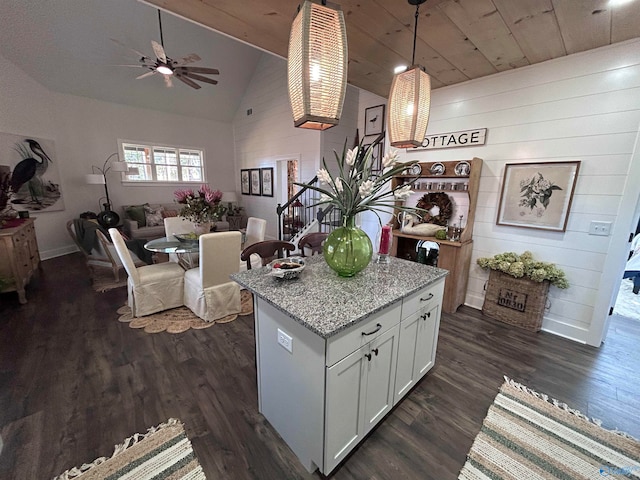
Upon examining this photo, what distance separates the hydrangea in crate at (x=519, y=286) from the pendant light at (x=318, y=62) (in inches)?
106

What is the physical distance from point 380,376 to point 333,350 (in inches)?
21.6

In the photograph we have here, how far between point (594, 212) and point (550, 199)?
0.34m

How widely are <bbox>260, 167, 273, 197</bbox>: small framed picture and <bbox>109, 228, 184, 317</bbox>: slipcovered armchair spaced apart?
394 cm

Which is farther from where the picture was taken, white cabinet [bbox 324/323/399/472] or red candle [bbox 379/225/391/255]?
red candle [bbox 379/225/391/255]

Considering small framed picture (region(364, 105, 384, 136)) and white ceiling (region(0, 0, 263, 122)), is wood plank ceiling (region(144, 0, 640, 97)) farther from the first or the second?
white ceiling (region(0, 0, 263, 122))

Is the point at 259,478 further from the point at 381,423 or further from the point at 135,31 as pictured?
the point at 135,31

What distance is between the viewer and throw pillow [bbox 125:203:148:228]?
5.82 meters

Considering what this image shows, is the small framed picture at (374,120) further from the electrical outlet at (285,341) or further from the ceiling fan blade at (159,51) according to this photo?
the electrical outlet at (285,341)

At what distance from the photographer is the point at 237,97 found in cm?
690

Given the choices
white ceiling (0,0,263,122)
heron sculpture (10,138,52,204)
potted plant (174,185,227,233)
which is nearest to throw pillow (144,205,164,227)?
heron sculpture (10,138,52,204)

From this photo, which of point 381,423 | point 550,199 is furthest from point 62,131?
point 550,199

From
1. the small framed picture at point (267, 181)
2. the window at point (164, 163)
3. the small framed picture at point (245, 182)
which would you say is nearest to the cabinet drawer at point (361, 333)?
the small framed picture at point (267, 181)

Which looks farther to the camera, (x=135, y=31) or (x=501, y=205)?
(x=135, y=31)

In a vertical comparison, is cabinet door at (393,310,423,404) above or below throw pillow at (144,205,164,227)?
below
